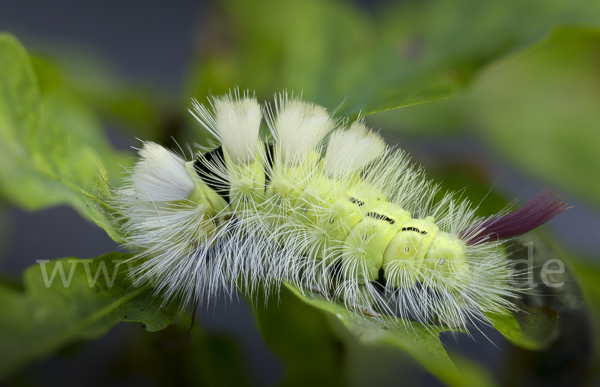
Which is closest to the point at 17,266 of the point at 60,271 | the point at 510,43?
the point at 60,271

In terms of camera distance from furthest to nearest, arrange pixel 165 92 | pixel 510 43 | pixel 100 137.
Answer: pixel 165 92, pixel 100 137, pixel 510 43

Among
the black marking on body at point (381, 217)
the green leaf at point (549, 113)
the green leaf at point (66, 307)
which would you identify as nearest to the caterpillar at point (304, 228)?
the black marking on body at point (381, 217)

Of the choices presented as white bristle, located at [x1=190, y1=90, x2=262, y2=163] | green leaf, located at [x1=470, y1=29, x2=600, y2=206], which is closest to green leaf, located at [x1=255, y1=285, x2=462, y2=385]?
white bristle, located at [x1=190, y1=90, x2=262, y2=163]

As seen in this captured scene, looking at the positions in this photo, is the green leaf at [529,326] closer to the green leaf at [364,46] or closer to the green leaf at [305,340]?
the green leaf at [305,340]

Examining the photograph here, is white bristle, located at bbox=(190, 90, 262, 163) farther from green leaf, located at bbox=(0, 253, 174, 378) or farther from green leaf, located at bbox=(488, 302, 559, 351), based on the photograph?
green leaf, located at bbox=(488, 302, 559, 351)

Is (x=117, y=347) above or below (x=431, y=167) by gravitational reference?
below

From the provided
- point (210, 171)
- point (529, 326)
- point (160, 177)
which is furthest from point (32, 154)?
point (529, 326)

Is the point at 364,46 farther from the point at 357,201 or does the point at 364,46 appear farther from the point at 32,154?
the point at 32,154

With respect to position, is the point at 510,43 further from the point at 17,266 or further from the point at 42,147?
the point at 17,266
